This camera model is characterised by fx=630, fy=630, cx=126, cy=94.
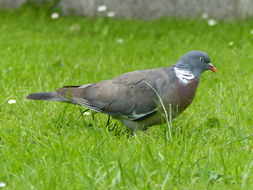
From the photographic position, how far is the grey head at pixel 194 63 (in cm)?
446

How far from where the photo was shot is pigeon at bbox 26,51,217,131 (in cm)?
427

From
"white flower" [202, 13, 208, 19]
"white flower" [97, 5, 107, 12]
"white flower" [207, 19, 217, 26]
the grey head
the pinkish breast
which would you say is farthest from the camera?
"white flower" [97, 5, 107, 12]

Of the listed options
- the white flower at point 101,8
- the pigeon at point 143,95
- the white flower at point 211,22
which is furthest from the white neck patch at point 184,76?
the white flower at point 101,8

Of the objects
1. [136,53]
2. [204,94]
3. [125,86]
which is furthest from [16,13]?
[125,86]

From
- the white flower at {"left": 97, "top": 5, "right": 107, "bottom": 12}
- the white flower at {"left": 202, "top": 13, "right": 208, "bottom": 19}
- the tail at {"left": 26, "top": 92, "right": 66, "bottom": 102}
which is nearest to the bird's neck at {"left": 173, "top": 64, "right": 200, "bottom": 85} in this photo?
the tail at {"left": 26, "top": 92, "right": 66, "bottom": 102}

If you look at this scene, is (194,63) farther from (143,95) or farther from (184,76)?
(143,95)

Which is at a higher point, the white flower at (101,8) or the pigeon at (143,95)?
the pigeon at (143,95)

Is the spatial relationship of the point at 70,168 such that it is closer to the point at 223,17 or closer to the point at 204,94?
the point at 204,94

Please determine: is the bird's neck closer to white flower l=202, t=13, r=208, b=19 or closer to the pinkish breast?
the pinkish breast

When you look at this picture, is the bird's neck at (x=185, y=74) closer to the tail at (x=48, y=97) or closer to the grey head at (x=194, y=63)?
the grey head at (x=194, y=63)

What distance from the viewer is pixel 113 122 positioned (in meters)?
4.76

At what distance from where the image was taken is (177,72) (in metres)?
4.40

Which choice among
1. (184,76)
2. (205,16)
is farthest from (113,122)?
(205,16)

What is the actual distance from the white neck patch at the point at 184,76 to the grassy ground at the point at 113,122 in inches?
11.9
